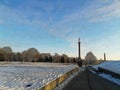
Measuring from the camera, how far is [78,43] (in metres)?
Result: 115

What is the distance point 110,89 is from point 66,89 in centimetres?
310

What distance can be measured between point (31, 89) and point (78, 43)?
95974 mm

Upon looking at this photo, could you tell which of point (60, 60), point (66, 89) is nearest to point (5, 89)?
point (66, 89)

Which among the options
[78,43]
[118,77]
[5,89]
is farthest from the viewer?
[78,43]

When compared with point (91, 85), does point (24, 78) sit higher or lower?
higher

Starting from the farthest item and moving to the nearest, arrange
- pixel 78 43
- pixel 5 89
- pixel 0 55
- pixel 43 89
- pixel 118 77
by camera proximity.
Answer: pixel 0 55, pixel 78 43, pixel 118 77, pixel 5 89, pixel 43 89

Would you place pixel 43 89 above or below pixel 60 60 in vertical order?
below

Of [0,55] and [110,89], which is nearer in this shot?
[110,89]

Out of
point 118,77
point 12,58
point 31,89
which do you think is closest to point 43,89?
point 31,89

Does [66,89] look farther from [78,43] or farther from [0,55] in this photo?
[0,55]

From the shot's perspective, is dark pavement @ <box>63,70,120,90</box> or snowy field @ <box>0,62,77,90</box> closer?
dark pavement @ <box>63,70,120,90</box>

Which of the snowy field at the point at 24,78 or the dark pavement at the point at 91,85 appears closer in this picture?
the dark pavement at the point at 91,85

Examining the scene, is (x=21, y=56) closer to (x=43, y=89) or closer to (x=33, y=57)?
(x=33, y=57)

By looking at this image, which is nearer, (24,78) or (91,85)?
(91,85)
